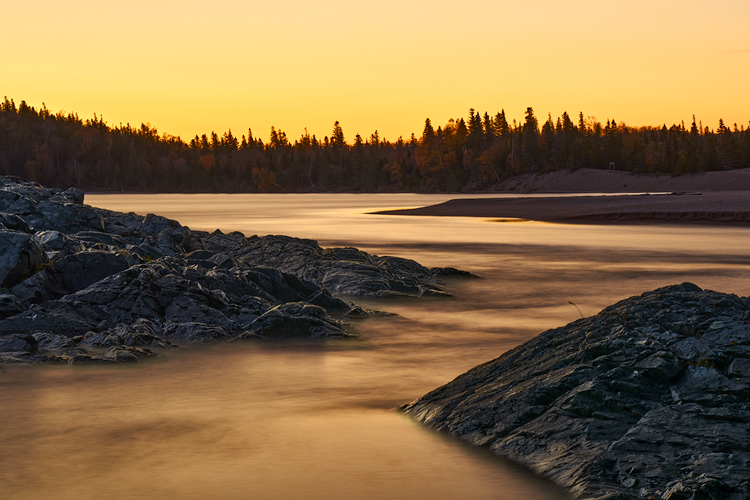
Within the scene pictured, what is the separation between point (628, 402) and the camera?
701cm

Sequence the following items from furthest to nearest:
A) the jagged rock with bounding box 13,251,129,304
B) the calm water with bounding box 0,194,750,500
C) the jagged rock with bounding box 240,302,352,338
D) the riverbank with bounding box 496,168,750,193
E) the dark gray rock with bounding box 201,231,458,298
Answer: the riverbank with bounding box 496,168,750,193 < the dark gray rock with bounding box 201,231,458,298 < the jagged rock with bounding box 13,251,129,304 < the jagged rock with bounding box 240,302,352,338 < the calm water with bounding box 0,194,750,500

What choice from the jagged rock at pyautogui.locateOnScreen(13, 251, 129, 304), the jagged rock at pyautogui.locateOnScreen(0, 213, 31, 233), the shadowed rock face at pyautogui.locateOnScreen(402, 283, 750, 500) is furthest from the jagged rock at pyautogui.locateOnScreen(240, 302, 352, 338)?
the jagged rock at pyautogui.locateOnScreen(0, 213, 31, 233)

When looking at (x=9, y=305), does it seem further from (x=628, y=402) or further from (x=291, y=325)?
(x=628, y=402)

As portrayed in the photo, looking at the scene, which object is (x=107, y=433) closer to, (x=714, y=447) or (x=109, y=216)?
(x=714, y=447)

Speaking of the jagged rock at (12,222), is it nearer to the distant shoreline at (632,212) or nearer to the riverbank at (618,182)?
the distant shoreline at (632,212)

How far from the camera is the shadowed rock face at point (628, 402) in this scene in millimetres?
6141

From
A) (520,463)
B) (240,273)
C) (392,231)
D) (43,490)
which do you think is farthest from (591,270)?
(392,231)

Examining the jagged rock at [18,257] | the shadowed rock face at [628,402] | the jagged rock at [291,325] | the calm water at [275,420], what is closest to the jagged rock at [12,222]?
the jagged rock at [18,257]

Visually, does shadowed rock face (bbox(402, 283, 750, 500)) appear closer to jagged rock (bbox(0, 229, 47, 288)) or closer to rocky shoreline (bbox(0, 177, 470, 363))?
rocky shoreline (bbox(0, 177, 470, 363))

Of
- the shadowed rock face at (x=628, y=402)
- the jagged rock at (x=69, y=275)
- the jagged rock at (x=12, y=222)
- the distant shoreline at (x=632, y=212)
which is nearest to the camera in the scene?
the shadowed rock face at (x=628, y=402)

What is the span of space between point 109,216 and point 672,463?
25070 mm

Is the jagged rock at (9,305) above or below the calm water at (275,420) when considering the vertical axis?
above

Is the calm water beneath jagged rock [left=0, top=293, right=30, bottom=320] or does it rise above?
beneath

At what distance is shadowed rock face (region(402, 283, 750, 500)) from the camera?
242 inches
